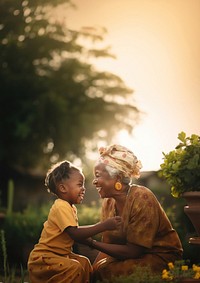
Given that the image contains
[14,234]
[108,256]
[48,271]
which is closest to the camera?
[48,271]

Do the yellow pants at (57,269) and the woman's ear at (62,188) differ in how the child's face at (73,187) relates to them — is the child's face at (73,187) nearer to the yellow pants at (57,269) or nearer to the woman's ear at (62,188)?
the woman's ear at (62,188)

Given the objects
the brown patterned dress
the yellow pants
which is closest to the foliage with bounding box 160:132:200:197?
the brown patterned dress

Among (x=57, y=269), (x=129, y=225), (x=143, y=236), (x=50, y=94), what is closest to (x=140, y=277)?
(x=143, y=236)

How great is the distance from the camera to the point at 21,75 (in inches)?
1006

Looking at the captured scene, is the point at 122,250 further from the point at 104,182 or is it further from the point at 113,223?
the point at 104,182

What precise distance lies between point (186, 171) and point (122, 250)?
0.89 m

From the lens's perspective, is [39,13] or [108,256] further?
[39,13]

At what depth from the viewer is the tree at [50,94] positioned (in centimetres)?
2519

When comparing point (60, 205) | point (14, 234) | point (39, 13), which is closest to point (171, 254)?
point (60, 205)

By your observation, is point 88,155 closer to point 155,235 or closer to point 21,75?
point 21,75

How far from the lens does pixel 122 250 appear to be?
556 cm

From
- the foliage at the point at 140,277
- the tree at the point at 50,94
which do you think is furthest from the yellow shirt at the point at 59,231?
the tree at the point at 50,94

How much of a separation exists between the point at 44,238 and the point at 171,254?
106 centimetres

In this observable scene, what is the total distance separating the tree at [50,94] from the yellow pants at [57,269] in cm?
1836
